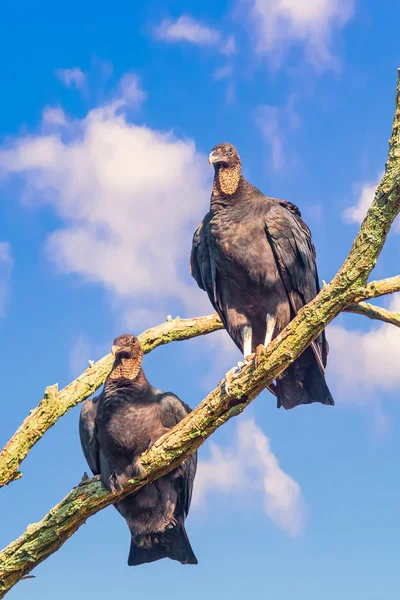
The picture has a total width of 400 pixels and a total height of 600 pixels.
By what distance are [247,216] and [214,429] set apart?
2132mm

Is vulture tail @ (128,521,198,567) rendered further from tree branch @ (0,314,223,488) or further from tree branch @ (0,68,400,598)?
tree branch @ (0,314,223,488)

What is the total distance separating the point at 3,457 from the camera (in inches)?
281

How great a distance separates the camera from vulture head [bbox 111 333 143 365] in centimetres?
656

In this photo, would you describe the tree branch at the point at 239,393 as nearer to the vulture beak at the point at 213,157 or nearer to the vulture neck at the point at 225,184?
the vulture neck at the point at 225,184

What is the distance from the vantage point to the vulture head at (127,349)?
258 inches

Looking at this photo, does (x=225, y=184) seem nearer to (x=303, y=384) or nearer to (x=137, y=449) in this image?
(x=303, y=384)

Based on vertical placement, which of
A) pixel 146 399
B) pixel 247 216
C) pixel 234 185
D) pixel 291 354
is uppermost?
pixel 234 185

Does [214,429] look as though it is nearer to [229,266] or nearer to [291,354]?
[291,354]

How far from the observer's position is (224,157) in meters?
7.43

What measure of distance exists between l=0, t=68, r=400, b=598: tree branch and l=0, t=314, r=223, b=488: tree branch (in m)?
1.26

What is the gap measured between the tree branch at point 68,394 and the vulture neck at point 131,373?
1.36 metres

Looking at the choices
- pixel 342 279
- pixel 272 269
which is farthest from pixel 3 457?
pixel 342 279

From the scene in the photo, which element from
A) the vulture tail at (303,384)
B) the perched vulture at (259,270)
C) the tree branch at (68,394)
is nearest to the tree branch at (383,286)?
the perched vulture at (259,270)

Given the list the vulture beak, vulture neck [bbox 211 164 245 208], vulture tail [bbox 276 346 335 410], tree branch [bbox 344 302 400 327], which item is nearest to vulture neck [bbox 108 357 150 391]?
vulture tail [bbox 276 346 335 410]
